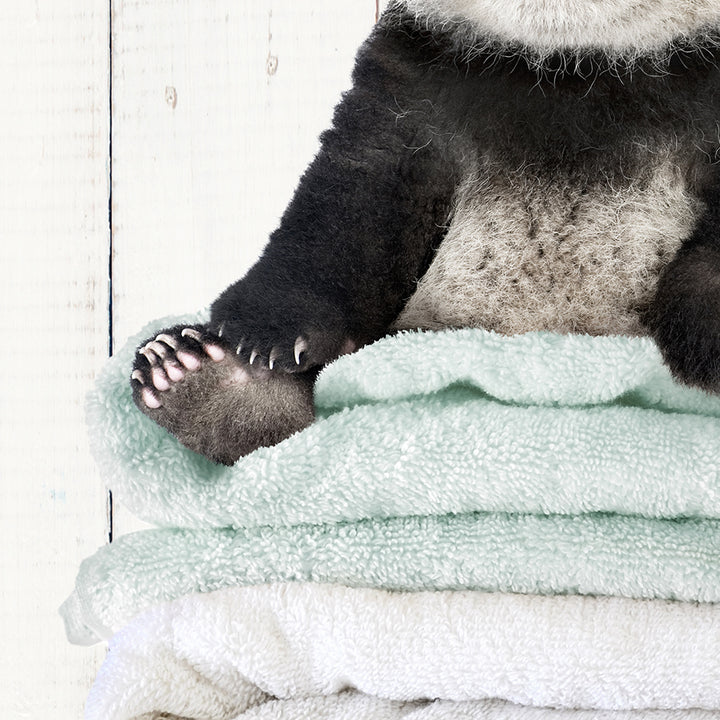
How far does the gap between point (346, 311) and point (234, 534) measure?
24 centimetres

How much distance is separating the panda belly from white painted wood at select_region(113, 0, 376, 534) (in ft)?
1.27

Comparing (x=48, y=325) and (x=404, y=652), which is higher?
(x=48, y=325)

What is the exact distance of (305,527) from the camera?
0.70m

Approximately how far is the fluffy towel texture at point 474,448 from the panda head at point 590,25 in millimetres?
A: 279

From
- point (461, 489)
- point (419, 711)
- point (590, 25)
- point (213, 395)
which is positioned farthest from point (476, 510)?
point (590, 25)

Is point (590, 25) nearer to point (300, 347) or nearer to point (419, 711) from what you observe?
point (300, 347)

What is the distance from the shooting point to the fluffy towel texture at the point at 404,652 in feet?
1.96

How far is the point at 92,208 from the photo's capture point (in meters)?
1.24

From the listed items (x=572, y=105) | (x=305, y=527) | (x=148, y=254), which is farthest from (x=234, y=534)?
(x=148, y=254)

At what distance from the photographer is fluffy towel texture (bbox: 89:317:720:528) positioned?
25.5 inches

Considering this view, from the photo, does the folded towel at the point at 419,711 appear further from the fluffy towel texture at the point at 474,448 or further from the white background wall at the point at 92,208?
the white background wall at the point at 92,208

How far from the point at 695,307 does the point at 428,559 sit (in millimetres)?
283

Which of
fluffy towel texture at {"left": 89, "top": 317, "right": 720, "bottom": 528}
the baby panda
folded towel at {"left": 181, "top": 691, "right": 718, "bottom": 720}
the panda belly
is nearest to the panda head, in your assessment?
the baby panda

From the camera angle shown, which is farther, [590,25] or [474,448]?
[590,25]
